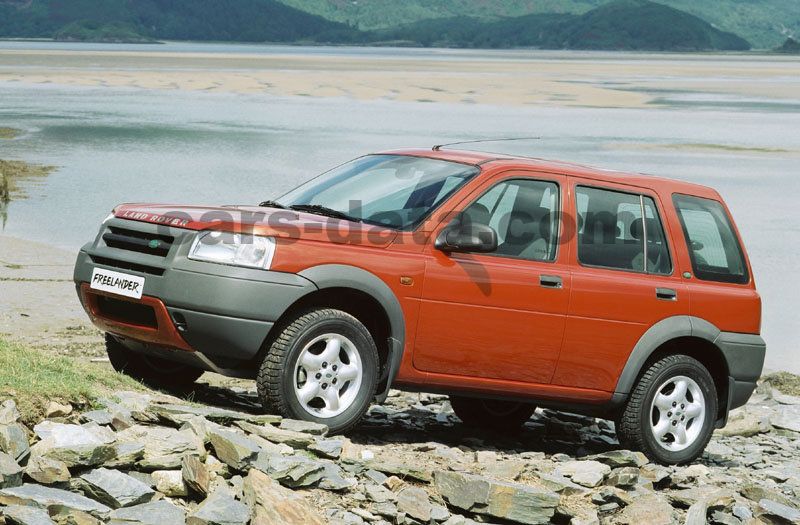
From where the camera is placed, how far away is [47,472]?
5738 millimetres

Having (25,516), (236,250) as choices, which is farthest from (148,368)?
(25,516)

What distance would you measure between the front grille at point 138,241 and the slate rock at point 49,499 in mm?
1962

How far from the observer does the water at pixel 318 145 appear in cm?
2328

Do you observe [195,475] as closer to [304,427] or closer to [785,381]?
[304,427]

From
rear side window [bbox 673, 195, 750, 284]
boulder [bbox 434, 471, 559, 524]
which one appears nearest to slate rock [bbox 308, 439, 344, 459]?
boulder [bbox 434, 471, 559, 524]

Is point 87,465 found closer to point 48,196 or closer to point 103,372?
point 103,372

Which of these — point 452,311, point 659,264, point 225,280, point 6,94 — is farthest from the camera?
point 6,94

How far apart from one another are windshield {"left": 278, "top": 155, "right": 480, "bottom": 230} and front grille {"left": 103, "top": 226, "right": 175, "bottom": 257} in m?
1.11

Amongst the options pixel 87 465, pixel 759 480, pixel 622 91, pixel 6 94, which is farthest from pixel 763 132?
pixel 87 465

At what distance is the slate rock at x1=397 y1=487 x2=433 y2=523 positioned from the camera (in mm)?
6418

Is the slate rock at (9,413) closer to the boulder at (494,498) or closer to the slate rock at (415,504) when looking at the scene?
the slate rock at (415,504)

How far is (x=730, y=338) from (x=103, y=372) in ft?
13.4

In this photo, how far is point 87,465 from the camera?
234 inches

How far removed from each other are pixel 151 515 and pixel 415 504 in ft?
4.64
